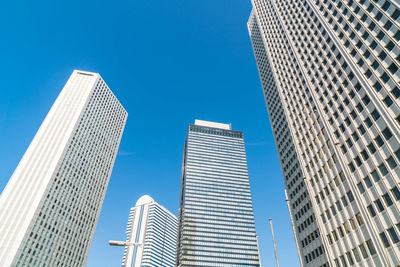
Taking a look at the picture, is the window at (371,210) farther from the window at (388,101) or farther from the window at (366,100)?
the window at (366,100)

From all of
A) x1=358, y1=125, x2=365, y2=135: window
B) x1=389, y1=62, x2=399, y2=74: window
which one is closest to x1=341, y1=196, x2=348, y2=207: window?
x1=358, y1=125, x2=365, y2=135: window

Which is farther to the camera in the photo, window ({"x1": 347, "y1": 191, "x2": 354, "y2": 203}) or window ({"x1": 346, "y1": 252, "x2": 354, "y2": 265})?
window ({"x1": 347, "y1": 191, "x2": 354, "y2": 203})

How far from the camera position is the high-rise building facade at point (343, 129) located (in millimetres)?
36531

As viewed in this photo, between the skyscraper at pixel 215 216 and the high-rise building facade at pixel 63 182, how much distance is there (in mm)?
67045

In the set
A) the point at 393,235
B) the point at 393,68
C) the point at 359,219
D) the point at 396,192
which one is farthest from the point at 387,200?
the point at 393,68

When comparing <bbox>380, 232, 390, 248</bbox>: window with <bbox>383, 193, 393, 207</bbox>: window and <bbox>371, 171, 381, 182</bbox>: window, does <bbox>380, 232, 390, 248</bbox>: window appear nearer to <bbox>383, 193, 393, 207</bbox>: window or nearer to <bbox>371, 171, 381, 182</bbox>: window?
<bbox>383, 193, 393, 207</bbox>: window

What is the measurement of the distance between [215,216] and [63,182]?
102785mm

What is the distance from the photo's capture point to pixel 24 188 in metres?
90.8

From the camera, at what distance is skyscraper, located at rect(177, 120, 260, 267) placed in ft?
A: 520

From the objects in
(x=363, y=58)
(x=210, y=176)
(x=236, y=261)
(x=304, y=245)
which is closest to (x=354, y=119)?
(x=363, y=58)

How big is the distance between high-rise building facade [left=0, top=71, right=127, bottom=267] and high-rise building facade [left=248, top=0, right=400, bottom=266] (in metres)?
78.3

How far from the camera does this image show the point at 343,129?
4684 centimetres

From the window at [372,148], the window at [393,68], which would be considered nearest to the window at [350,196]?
the window at [372,148]

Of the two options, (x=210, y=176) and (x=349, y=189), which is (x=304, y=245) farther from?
(x=210, y=176)
